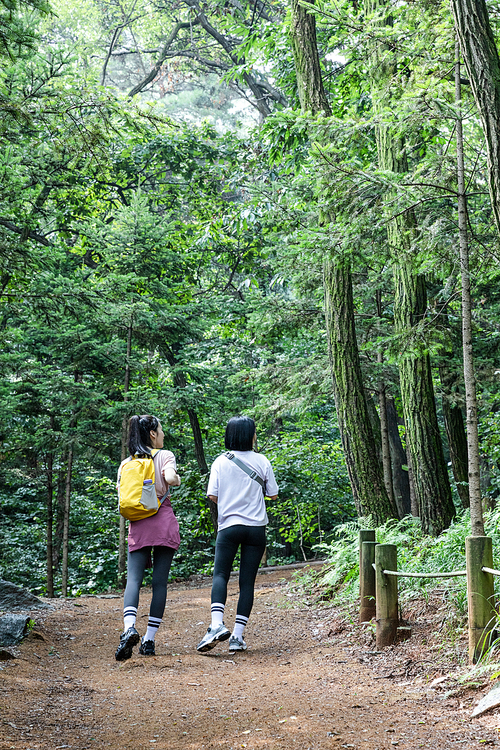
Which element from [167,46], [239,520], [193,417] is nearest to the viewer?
[239,520]

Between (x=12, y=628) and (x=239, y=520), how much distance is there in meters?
2.28

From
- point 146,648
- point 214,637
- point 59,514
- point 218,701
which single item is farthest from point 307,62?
point 59,514

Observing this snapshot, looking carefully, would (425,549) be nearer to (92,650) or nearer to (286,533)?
(92,650)

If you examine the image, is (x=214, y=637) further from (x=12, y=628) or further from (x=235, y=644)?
(x=12, y=628)

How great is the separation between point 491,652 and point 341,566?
3866mm

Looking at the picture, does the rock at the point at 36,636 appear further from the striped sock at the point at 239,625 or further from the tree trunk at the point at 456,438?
the tree trunk at the point at 456,438

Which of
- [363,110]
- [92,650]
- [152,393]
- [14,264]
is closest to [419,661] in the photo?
[92,650]

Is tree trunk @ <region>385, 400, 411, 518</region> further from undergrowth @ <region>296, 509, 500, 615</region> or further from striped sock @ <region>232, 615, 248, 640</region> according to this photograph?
striped sock @ <region>232, 615, 248, 640</region>

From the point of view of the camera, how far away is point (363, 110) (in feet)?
39.9

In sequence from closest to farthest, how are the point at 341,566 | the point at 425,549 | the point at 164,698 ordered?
the point at 164,698 → the point at 425,549 → the point at 341,566

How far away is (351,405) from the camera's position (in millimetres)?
8227

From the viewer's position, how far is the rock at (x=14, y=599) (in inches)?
274

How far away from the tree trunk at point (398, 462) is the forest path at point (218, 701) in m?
8.64

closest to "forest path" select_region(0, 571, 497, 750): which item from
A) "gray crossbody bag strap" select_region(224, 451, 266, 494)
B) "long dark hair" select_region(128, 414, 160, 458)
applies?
"gray crossbody bag strap" select_region(224, 451, 266, 494)
